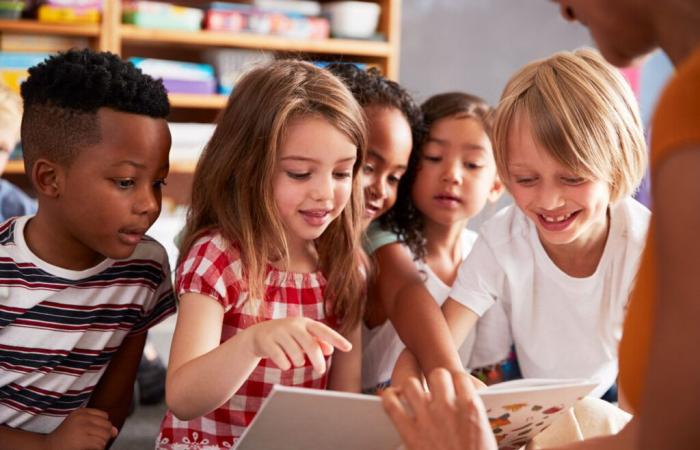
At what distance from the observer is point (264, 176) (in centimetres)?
138

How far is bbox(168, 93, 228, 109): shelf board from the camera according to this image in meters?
3.32

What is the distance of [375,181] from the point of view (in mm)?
1651

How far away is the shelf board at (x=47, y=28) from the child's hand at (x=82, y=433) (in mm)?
2137

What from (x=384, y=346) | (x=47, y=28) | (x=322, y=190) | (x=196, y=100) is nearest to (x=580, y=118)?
(x=322, y=190)

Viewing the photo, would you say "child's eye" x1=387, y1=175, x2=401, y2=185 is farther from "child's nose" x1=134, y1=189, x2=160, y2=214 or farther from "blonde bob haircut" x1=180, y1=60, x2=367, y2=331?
"child's nose" x1=134, y1=189, x2=160, y2=214

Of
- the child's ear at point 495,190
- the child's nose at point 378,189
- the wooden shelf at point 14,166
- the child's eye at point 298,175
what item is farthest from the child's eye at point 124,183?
the wooden shelf at point 14,166

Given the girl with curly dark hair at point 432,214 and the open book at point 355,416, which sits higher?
the girl with curly dark hair at point 432,214

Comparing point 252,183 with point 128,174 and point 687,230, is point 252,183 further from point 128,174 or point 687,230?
point 687,230

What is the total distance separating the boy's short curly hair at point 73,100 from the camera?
132 centimetres

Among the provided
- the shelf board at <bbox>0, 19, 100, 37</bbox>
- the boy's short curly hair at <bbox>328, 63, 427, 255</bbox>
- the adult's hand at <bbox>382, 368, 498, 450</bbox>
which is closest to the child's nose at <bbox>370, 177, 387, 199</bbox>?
the boy's short curly hair at <bbox>328, 63, 427, 255</bbox>

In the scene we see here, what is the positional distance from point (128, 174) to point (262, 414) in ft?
1.55

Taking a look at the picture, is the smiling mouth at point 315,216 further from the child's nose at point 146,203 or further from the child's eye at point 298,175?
the child's nose at point 146,203

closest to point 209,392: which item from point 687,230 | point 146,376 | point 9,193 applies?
point 687,230

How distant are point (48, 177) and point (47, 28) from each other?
199cm
